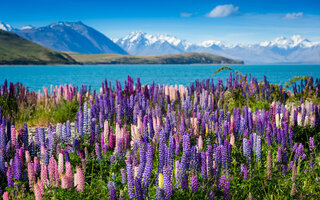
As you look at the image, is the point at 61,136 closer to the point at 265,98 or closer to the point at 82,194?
the point at 82,194

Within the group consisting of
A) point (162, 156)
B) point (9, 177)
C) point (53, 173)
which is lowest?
point (9, 177)

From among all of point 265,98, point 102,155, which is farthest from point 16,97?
point 265,98

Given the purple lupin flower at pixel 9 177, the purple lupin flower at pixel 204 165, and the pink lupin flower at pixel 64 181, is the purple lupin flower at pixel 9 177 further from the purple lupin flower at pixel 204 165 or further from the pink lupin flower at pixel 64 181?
the purple lupin flower at pixel 204 165

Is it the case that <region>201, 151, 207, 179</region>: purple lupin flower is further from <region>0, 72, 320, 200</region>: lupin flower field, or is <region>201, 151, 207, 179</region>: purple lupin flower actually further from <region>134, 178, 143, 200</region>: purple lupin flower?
<region>134, 178, 143, 200</region>: purple lupin flower

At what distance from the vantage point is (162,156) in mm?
3160

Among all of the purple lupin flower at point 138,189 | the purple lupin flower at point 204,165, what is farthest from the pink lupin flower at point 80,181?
the purple lupin flower at point 204,165

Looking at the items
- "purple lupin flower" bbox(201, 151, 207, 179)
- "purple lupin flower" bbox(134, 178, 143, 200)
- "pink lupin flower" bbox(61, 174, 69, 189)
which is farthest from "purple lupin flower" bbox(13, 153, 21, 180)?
"purple lupin flower" bbox(201, 151, 207, 179)

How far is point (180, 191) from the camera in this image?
3.12m

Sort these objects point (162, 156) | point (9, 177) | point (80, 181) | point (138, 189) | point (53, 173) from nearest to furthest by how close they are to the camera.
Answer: point (138, 189)
point (80, 181)
point (162, 156)
point (53, 173)
point (9, 177)

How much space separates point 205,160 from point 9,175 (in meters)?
2.27

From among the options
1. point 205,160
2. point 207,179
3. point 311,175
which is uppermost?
point 205,160

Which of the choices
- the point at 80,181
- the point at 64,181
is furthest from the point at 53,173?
the point at 80,181

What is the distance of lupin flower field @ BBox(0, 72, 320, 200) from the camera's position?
3160 millimetres

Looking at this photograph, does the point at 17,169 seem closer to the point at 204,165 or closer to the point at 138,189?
the point at 138,189
